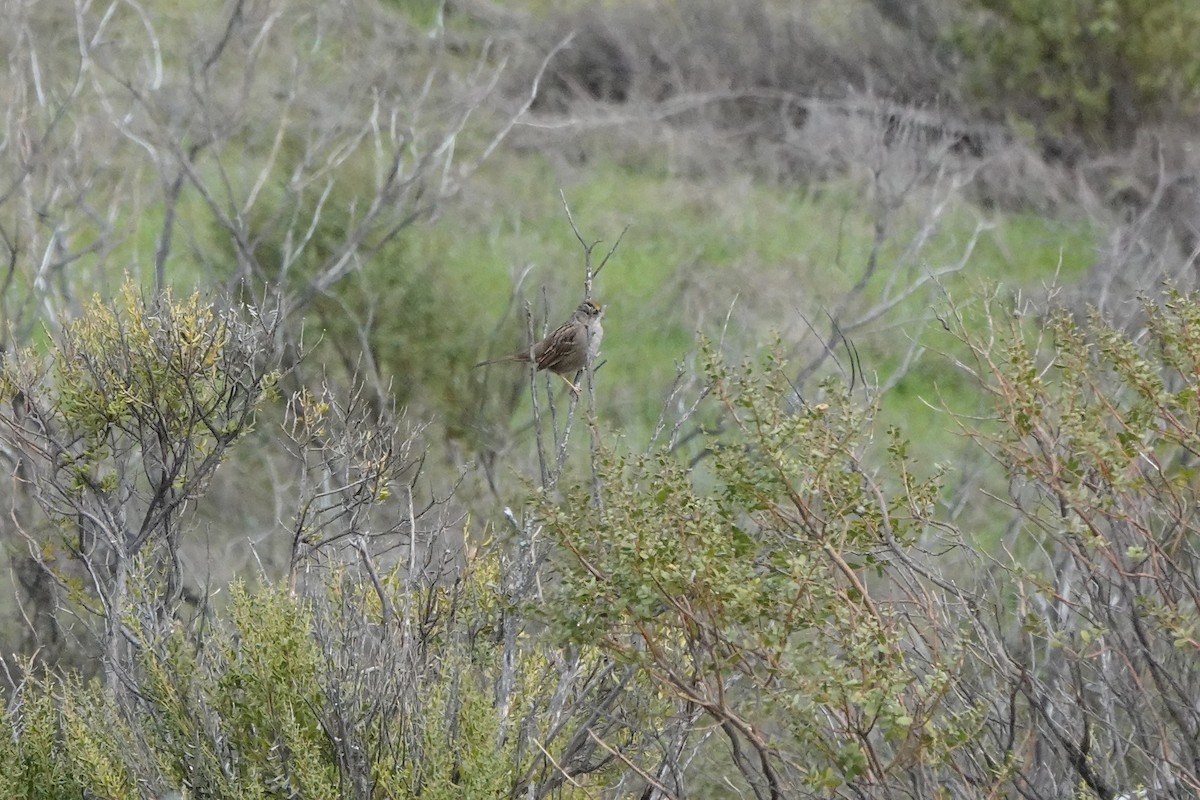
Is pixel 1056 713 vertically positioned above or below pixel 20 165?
below

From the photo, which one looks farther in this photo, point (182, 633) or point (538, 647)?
point (538, 647)

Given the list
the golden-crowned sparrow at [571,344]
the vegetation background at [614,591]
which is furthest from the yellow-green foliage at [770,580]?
the golden-crowned sparrow at [571,344]

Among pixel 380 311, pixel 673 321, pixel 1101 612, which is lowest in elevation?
pixel 673 321

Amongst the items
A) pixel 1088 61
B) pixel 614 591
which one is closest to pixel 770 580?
pixel 614 591

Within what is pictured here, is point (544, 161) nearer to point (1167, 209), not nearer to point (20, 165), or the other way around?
point (1167, 209)

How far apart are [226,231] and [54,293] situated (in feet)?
7.13

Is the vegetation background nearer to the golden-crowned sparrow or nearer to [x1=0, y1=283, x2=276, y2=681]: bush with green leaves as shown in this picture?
[x1=0, y1=283, x2=276, y2=681]: bush with green leaves

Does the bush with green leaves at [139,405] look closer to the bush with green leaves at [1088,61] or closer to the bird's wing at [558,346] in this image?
the bird's wing at [558,346]

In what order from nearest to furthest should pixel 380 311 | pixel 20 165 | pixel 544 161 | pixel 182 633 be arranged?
pixel 182 633 < pixel 20 165 < pixel 380 311 < pixel 544 161

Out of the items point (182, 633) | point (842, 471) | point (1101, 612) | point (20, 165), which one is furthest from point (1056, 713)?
point (20, 165)

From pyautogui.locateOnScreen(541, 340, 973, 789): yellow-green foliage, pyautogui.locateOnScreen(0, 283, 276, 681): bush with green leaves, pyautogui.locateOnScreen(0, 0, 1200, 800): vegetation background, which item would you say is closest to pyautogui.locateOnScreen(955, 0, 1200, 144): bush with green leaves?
pyautogui.locateOnScreen(0, 0, 1200, 800): vegetation background

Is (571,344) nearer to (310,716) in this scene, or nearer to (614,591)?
(310,716)

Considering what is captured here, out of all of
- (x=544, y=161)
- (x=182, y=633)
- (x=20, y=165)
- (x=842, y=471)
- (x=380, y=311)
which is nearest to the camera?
(x=842, y=471)

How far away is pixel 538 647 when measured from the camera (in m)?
5.05
